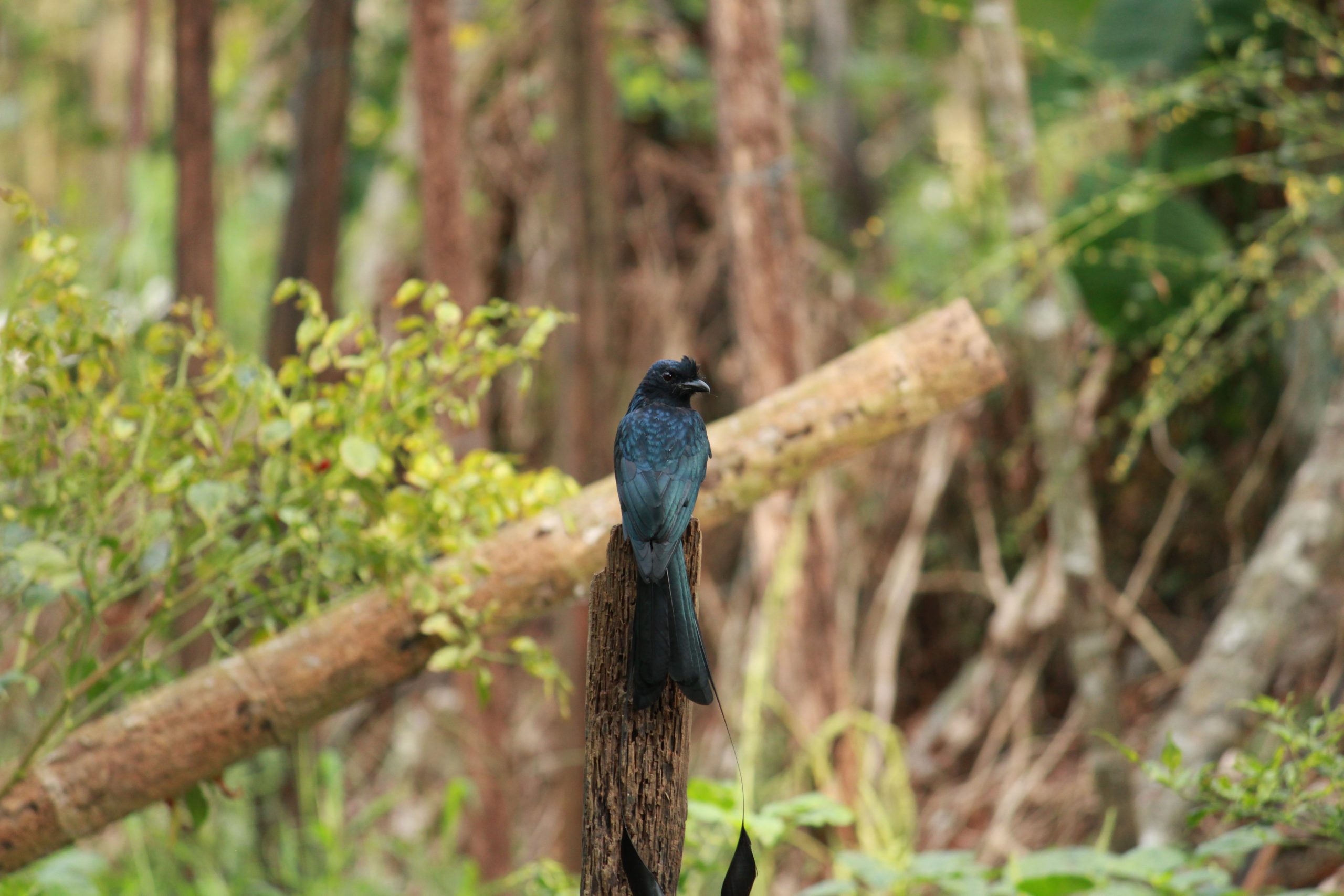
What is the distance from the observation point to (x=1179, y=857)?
211 centimetres

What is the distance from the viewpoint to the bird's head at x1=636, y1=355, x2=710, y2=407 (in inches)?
74.0

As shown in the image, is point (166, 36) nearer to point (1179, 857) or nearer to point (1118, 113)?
point (1118, 113)

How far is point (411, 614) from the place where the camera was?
204 cm

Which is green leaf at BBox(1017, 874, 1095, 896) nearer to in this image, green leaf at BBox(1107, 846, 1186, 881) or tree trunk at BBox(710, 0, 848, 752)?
green leaf at BBox(1107, 846, 1186, 881)

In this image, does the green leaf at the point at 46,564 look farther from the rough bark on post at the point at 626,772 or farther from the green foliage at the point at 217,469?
the rough bark on post at the point at 626,772

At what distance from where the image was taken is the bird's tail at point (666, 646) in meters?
1.45

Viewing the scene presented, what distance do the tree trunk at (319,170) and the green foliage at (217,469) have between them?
59.7 inches

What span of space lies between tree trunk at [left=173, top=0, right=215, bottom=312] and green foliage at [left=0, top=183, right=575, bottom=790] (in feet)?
4.63

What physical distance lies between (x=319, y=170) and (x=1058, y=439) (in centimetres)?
240

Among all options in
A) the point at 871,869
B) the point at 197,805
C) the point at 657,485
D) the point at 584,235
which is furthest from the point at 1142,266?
the point at 197,805

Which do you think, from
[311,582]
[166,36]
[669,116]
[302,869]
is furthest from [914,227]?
[166,36]

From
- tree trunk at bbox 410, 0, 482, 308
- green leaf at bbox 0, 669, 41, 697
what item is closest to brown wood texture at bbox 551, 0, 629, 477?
tree trunk at bbox 410, 0, 482, 308

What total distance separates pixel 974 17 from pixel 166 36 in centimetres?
686

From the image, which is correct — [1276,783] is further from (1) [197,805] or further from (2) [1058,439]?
(1) [197,805]
